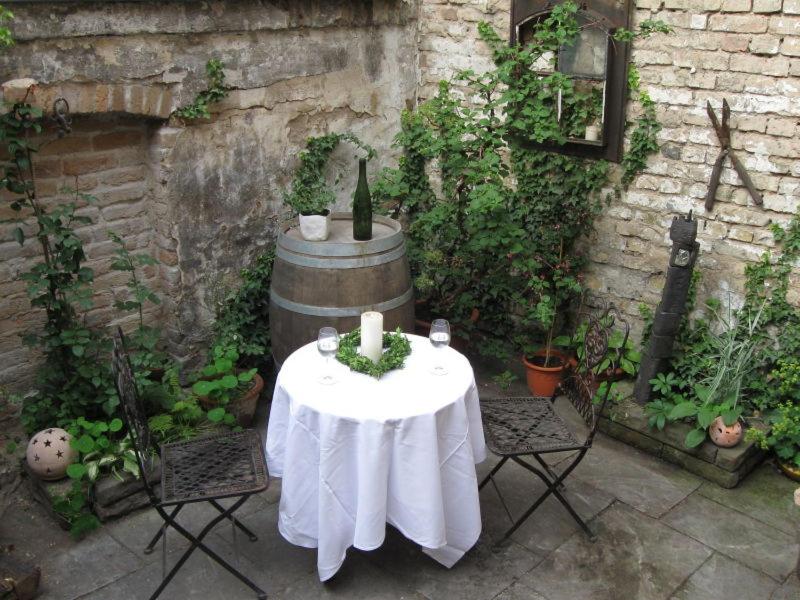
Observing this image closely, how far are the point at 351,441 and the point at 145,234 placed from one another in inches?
78.4

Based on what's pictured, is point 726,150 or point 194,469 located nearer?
point 194,469

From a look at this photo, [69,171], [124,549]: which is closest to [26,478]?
[124,549]

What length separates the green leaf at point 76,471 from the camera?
11.8ft

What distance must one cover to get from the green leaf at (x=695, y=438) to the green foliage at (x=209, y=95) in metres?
3.03

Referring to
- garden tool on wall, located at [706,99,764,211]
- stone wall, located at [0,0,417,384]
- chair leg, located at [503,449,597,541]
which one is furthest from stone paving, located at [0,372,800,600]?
garden tool on wall, located at [706,99,764,211]

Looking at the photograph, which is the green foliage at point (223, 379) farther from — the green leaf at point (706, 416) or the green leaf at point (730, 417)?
the green leaf at point (730, 417)

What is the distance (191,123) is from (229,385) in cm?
140

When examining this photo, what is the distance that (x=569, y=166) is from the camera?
15.4ft

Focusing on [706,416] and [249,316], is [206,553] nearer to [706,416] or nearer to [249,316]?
[249,316]

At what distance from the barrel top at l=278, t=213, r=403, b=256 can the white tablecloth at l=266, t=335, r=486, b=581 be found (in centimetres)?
87

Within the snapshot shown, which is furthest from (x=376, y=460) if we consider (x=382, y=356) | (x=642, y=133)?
(x=642, y=133)

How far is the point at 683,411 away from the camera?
4.18 metres

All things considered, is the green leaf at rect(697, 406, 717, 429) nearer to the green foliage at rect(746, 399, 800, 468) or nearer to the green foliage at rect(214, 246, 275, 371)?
the green foliage at rect(746, 399, 800, 468)

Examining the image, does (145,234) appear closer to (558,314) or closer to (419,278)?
(419,278)
